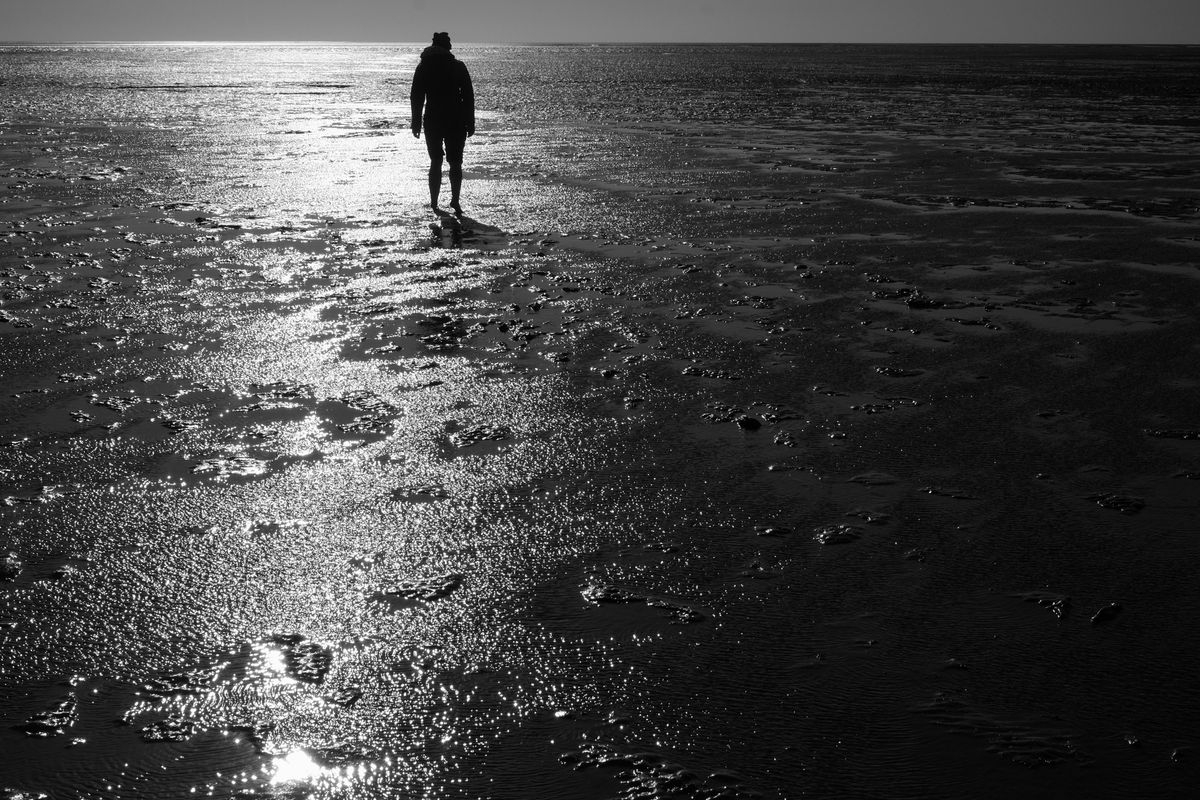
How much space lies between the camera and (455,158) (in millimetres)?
11961

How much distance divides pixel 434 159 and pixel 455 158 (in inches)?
10.1

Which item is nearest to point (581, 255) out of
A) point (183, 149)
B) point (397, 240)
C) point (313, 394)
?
point (397, 240)

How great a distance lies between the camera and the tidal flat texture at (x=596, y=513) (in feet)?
9.14

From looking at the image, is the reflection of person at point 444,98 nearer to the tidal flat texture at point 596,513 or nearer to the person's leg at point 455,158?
the person's leg at point 455,158

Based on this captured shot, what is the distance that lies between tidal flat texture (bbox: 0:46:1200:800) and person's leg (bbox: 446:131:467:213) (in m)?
1.82

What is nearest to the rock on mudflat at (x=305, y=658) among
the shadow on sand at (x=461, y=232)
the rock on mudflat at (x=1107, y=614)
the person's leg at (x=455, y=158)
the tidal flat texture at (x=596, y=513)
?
the tidal flat texture at (x=596, y=513)

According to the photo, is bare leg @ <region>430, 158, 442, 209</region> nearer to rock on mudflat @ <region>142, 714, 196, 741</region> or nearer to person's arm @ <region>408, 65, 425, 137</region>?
person's arm @ <region>408, 65, 425, 137</region>

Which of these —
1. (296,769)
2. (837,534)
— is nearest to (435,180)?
(837,534)

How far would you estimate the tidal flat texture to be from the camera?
2785 millimetres

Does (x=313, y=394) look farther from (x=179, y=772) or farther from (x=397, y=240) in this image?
(x=397, y=240)

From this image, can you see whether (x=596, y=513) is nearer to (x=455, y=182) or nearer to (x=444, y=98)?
(x=455, y=182)

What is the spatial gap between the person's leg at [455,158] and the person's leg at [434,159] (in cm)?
11

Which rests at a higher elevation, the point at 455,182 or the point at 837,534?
the point at 455,182

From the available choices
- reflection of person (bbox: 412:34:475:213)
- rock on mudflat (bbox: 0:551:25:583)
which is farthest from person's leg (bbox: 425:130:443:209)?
rock on mudflat (bbox: 0:551:25:583)
